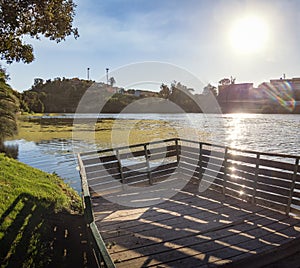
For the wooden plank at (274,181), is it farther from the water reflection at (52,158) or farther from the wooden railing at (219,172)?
the water reflection at (52,158)

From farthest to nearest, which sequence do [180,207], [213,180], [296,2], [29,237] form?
[296,2] → [213,180] → [180,207] → [29,237]

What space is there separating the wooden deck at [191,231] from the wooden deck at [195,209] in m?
0.01

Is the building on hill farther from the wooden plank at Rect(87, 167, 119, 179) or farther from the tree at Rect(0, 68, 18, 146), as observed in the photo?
the wooden plank at Rect(87, 167, 119, 179)

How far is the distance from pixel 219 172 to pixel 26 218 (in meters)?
3.71

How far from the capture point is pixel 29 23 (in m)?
A: 5.83

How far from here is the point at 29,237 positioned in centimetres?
454

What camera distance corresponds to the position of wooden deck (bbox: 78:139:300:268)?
3604mm

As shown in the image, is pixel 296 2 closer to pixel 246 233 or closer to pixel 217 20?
pixel 217 20

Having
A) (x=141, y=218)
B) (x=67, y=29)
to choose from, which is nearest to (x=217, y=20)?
(x=67, y=29)

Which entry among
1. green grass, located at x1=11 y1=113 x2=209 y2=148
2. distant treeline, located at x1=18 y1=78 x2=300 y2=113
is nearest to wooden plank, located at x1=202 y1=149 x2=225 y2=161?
green grass, located at x1=11 y1=113 x2=209 y2=148

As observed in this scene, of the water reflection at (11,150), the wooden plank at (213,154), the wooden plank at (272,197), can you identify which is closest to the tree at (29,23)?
the wooden plank at (213,154)

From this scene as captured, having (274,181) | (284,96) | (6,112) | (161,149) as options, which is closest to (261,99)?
(284,96)

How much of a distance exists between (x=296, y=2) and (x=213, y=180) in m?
5.61

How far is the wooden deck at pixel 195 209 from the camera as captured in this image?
3.60 m
